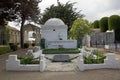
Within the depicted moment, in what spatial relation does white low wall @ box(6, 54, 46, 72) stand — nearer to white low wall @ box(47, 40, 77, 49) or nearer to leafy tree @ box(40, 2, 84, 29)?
white low wall @ box(47, 40, 77, 49)

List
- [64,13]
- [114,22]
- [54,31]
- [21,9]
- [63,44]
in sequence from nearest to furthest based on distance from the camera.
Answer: [63,44], [54,31], [21,9], [114,22], [64,13]

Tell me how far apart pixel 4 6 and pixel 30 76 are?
20.1 m

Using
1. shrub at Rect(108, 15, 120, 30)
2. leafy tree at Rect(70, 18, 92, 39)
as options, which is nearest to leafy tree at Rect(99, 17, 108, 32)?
leafy tree at Rect(70, 18, 92, 39)

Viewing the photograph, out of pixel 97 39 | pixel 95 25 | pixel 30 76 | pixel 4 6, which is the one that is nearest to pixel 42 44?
pixel 4 6

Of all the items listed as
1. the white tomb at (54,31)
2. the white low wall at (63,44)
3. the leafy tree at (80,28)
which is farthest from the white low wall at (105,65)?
the leafy tree at (80,28)

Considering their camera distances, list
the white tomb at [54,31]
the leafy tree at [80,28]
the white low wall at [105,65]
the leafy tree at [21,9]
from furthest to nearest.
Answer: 1. the leafy tree at [80,28]
2. the white tomb at [54,31]
3. the leafy tree at [21,9]
4. the white low wall at [105,65]

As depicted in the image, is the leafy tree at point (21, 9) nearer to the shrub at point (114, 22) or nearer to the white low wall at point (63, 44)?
the white low wall at point (63, 44)

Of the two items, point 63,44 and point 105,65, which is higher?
point 63,44

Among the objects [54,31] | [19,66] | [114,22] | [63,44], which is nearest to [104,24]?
[114,22]

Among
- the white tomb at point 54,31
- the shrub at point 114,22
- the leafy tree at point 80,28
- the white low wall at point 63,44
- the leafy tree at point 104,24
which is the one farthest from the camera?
the leafy tree at point 80,28

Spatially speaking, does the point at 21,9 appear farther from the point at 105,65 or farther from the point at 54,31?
the point at 105,65

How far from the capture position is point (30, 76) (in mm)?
14633

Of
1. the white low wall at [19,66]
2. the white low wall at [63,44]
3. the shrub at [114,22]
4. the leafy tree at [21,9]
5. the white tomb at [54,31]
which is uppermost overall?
the leafy tree at [21,9]

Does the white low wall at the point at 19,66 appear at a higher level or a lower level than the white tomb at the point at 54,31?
lower
